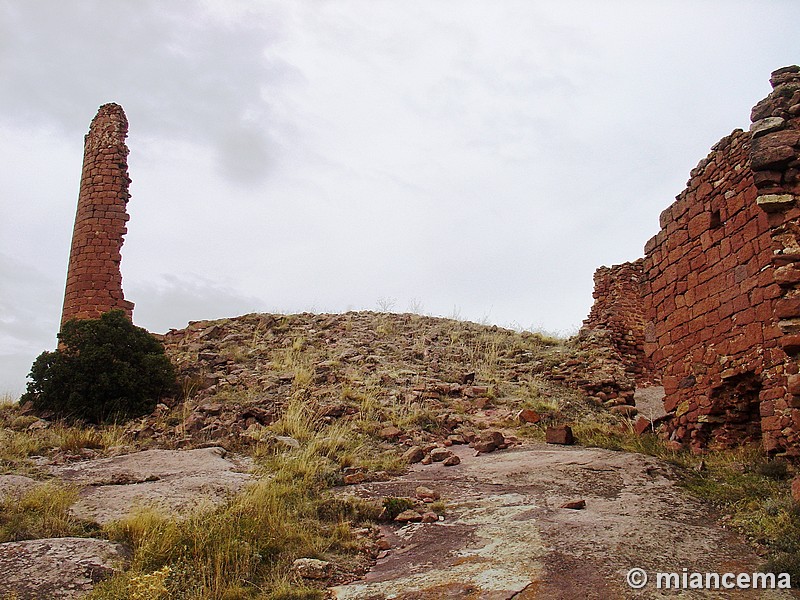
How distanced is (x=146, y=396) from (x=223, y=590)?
9783 millimetres

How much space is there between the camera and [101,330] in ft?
47.0

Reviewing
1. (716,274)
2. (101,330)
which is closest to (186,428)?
(101,330)

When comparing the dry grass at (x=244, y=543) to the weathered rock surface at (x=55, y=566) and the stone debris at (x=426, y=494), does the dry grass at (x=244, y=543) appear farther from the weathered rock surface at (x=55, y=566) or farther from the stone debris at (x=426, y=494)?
the stone debris at (x=426, y=494)

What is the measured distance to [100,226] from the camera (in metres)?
16.8

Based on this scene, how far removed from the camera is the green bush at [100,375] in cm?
1302

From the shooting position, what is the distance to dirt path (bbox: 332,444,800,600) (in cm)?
440

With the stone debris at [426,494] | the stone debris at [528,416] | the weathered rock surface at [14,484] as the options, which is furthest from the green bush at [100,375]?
the stone debris at [426,494]

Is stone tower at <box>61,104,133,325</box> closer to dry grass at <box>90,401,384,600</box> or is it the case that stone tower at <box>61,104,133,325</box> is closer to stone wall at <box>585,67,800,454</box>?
dry grass at <box>90,401,384,600</box>

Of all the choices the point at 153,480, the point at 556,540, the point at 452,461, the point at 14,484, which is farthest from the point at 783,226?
the point at 14,484

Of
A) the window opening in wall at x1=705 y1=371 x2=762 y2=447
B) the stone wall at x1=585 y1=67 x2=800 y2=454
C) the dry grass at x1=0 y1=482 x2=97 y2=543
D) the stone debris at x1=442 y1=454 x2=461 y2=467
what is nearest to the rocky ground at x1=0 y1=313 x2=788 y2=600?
the stone debris at x1=442 y1=454 x2=461 y2=467

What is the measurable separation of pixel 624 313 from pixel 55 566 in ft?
49.7

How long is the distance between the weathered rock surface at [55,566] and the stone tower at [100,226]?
11.8 metres

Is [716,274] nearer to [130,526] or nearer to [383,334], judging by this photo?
[130,526]

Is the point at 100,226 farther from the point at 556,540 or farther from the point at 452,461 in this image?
the point at 556,540
